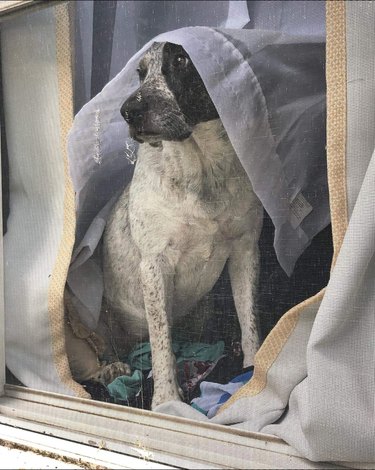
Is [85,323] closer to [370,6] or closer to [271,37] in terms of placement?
[271,37]

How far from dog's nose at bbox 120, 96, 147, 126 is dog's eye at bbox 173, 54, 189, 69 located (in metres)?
0.11

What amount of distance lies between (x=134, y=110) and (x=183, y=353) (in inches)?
22.1

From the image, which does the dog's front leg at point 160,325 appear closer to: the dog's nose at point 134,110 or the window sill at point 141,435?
the window sill at point 141,435

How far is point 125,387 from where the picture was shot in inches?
58.1

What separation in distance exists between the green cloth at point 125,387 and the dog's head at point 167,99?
1.86ft

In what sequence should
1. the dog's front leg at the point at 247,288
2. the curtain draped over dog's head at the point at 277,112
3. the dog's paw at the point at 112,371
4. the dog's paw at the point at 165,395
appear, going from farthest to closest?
the dog's paw at the point at 112,371 < the dog's paw at the point at 165,395 < the dog's front leg at the point at 247,288 < the curtain draped over dog's head at the point at 277,112

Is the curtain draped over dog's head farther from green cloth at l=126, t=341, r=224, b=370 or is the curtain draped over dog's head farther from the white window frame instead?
the white window frame

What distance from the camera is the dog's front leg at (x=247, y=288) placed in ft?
4.18

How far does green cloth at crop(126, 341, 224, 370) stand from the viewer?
52.4 inches

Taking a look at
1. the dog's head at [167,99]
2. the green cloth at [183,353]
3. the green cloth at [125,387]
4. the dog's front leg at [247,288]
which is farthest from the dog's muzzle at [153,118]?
the green cloth at [125,387]

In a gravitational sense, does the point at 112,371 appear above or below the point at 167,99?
below

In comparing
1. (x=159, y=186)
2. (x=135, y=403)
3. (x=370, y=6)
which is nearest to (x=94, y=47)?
(x=159, y=186)

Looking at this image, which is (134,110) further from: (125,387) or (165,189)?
(125,387)

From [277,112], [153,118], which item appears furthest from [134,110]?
[277,112]
